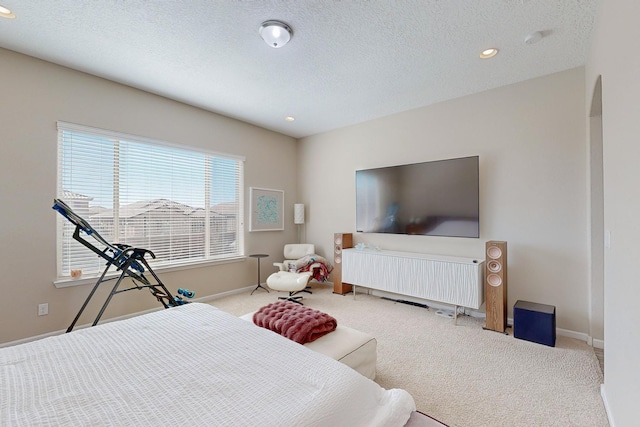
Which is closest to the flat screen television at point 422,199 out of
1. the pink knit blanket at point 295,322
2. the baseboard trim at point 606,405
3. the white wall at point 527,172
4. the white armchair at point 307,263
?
the white wall at point 527,172

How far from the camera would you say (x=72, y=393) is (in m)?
1.03

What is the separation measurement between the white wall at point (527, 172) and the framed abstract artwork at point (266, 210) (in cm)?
232

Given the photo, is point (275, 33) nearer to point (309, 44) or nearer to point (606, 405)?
point (309, 44)

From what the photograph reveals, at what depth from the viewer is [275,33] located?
224 cm

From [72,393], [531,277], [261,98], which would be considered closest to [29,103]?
[261,98]

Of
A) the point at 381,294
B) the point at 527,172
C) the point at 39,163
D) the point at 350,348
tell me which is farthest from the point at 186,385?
the point at 527,172

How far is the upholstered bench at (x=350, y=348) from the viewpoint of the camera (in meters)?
1.82

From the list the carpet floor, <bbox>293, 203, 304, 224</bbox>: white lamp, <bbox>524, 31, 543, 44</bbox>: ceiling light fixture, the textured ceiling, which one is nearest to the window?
the textured ceiling

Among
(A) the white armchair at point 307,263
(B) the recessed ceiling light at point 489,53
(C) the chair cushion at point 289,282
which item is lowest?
(C) the chair cushion at point 289,282

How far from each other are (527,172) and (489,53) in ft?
4.67

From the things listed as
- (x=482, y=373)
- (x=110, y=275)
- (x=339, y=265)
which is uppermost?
(x=110, y=275)

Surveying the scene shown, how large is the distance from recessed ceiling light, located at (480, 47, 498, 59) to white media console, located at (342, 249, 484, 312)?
2.19 metres

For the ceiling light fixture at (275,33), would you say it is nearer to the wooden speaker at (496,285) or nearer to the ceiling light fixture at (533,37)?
the ceiling light fixture at (533,37)

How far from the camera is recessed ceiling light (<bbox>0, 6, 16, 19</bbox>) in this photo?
2.09 meters
